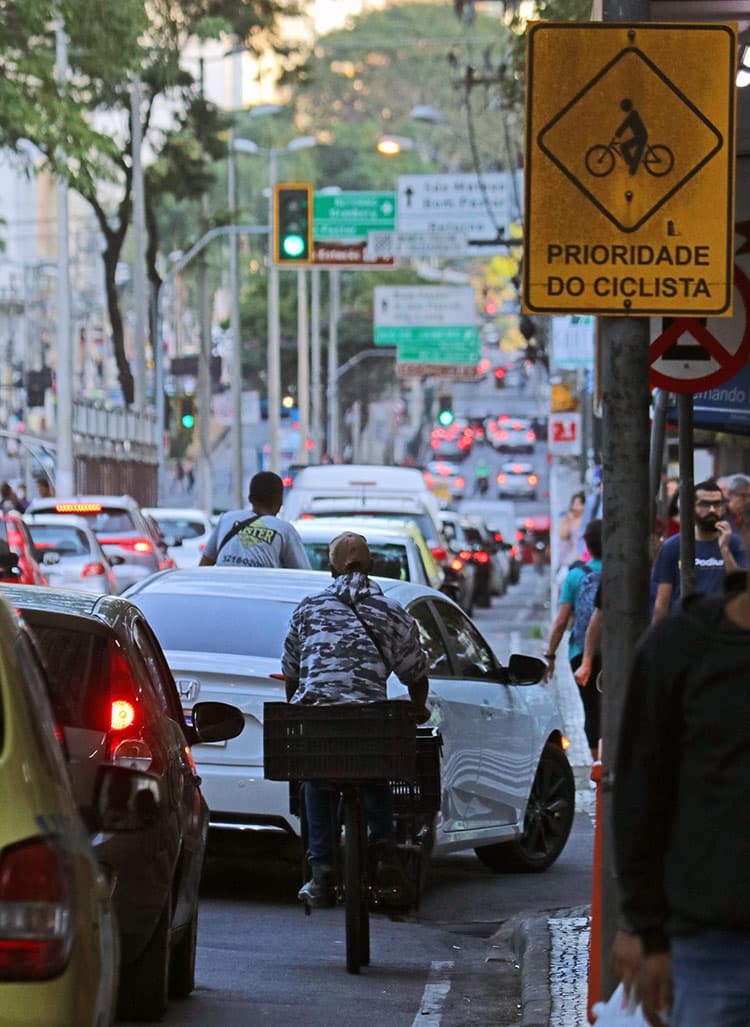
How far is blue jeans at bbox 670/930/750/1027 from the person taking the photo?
4.04 m

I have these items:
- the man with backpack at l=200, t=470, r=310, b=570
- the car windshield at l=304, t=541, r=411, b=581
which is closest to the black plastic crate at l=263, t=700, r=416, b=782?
the man with backpack at l=200, t=470, r=310, b=570

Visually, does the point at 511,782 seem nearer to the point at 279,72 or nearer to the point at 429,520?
the point at 429,520

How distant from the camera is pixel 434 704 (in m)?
10.9

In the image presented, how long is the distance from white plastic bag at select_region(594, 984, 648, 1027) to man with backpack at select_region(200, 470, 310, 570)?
9.34 m

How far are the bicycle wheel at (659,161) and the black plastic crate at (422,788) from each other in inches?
130

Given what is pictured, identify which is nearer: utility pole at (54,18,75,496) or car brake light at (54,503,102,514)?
car brake light at (54,503,102,514)

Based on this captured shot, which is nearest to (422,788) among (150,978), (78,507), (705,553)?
(150,978)

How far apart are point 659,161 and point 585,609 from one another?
702cm

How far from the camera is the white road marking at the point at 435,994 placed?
26.7ft

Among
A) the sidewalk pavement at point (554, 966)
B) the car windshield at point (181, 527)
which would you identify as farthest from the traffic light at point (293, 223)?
the sidewalk pavement at point (554, 966)

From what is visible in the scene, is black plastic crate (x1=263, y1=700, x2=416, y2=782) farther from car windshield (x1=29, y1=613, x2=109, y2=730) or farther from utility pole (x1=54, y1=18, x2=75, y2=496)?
utility pole (x1=54, y1=18, x2=75, y2=496)

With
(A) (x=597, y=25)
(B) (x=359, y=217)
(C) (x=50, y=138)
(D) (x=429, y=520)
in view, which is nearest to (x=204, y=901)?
(A) (x=597, y=25)

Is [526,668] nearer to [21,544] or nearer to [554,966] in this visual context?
[554,966]

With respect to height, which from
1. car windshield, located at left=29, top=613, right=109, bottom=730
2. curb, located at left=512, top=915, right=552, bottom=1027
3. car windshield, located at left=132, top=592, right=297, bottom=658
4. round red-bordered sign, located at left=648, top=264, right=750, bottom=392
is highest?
round red-bordered sign, located at left=648, top=264, right=750, bottom=392
